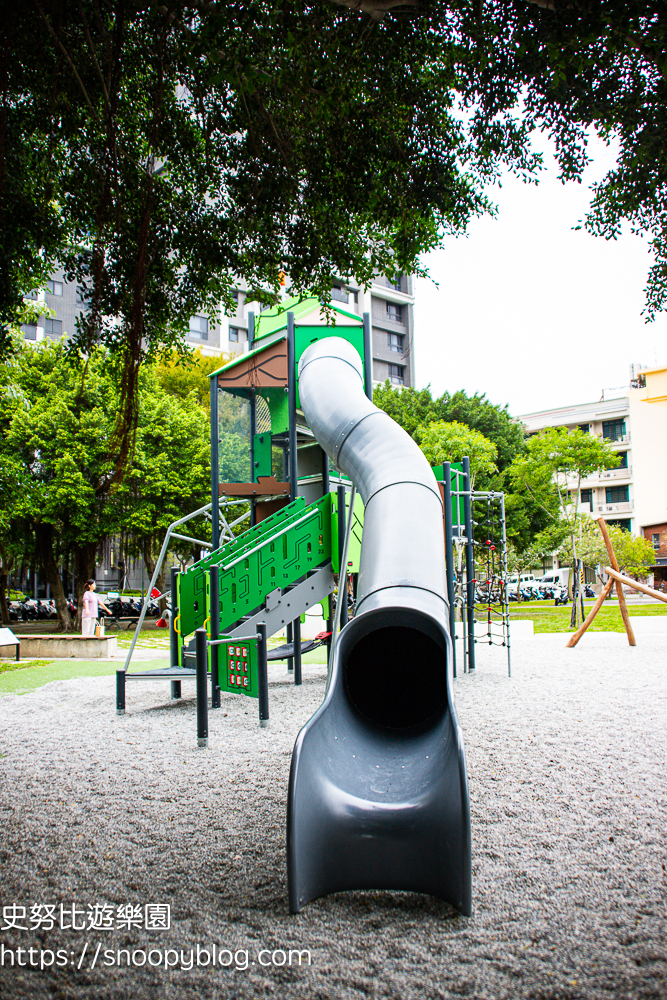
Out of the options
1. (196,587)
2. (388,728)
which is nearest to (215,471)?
(196,587)

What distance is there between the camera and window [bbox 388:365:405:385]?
193ft

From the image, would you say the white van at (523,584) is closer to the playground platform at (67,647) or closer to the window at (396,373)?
the window at (396,373)

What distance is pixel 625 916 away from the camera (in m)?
3.29

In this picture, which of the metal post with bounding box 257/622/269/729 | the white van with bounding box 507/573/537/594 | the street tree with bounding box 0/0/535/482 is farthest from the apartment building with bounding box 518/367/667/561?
the street tree with bounding box 0/0/535/482

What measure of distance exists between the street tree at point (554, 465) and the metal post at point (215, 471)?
20.7 m

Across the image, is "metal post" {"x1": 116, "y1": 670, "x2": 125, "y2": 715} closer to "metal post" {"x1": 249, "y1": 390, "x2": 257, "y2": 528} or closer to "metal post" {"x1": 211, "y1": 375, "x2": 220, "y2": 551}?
"metal post" {"x1": 211, "y1": 375, "x2": 220, "y2": 551}

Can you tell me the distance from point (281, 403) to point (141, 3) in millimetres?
8083

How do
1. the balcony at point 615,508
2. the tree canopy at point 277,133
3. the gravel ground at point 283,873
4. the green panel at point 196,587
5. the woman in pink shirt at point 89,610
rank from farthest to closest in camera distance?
1. the balcony at point 615,508
2. the woman in pink shirt at point 89,610
3. the green panel at point 196,587
4. the tree canopy at point 277,133
5. the gravel ground at point 283,873

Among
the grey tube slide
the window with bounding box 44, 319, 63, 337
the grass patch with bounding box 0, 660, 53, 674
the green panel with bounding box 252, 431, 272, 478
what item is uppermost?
the window with bounding box 44, 319, 63, 337

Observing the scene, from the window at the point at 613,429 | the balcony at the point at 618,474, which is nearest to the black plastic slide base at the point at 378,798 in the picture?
the balcony at the point at 618,474

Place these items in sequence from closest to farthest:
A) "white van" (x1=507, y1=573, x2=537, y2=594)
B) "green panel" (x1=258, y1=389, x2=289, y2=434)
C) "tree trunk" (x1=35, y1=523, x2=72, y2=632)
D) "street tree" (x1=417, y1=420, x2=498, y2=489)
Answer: "green panel" (x1=258, y1=389, x2=289, y2=434) < "tree trunk" (x1=35, y1=523, x2=72, y2=632) < "street tree" (x1=417, y1=420, x2=498, y2=489) < "white van" (x1=507, y1=573, x2=537, y2=594)

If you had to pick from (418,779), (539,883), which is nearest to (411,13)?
(418,779)

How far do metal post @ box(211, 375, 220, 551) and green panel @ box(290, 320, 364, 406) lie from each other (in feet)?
5.18

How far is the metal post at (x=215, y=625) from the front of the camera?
8.62m
